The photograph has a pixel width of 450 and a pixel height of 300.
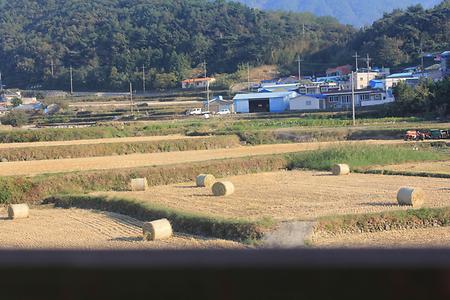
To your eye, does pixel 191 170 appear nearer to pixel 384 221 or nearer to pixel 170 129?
pixel 384 221

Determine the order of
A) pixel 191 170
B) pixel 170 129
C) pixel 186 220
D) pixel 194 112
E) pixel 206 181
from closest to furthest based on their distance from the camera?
pixel 186 220, pixel 206 181, pixel 191 170, pixel 170 129, pixel 194 112

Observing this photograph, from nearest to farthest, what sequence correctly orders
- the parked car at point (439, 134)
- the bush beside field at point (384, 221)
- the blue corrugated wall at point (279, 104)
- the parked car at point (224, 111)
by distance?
the bush beside field at point (384, 221), the parked car at point (439, 134), the blue corrugated wall at point (279, 104), the parked car at point (224, 111)

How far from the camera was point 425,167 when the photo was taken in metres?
26.5

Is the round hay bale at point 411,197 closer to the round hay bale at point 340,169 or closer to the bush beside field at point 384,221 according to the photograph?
the bush beside field at point 384,221

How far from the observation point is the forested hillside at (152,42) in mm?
112250

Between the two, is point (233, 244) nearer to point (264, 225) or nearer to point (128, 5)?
point (264, 225)

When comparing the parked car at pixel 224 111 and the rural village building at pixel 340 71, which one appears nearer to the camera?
the parked car at pixel 224 111

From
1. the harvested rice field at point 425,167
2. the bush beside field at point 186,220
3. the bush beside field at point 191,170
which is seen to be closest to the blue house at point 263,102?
the bush beside field at point 191,170

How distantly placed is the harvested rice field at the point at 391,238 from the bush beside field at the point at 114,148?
2446 cm

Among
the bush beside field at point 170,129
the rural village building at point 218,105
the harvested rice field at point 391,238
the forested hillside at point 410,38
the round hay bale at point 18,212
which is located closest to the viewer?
the harvested rice field at point 391,238

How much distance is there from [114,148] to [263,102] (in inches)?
1532

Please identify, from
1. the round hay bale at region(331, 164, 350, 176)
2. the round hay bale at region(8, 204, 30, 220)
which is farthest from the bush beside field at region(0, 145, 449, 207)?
the round hay bale at region(8, 204, 30, 220)

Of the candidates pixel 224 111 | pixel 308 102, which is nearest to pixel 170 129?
pixel 308 102

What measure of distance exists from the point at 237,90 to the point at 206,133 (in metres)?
48.5
